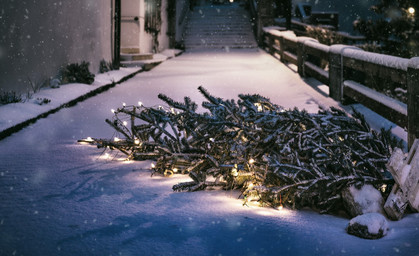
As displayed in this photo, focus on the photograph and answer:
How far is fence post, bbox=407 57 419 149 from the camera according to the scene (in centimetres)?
418

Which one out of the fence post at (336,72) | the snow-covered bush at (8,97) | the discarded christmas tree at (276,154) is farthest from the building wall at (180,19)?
the discarded christmas tree at (276,154)

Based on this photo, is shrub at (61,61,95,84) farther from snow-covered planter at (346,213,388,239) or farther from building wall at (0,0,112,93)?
snow-covered planter at (346,213,388,239)

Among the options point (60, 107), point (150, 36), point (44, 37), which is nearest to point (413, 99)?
point (60, 107)

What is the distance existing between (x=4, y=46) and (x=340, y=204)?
17.4 feet

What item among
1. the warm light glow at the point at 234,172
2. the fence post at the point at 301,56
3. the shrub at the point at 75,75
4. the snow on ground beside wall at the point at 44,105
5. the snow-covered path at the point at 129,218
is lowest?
the snow-covered path at the point at 129,218

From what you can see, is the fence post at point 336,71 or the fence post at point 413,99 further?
the fence post at point 336,71

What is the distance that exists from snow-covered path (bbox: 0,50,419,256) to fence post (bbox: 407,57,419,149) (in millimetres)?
1363

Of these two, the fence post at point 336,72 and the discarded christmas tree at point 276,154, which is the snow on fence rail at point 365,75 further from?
the discarded christmas tree at point 276,154

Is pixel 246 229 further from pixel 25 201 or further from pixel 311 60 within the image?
pixel 311 60

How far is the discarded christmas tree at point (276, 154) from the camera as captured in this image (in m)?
3.28

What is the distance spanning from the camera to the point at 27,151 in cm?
458

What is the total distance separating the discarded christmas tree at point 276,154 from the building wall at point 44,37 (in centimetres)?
374

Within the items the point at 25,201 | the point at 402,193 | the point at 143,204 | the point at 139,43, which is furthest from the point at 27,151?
the point at 139,43

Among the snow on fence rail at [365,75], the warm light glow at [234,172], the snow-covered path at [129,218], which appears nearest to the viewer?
the snow-covered path at [129,218]
